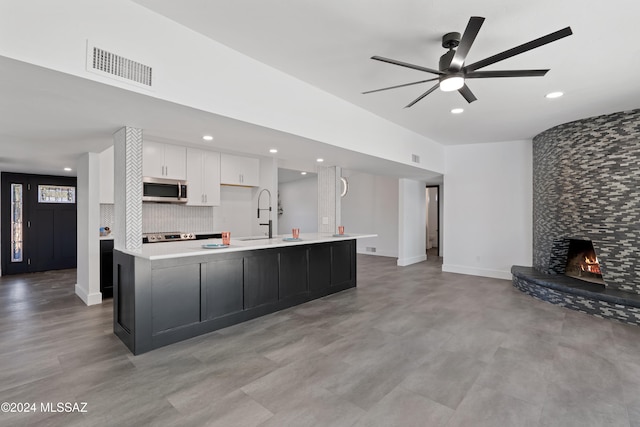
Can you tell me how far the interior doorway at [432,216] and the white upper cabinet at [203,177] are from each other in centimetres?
710

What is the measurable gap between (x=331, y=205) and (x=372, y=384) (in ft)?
12.9

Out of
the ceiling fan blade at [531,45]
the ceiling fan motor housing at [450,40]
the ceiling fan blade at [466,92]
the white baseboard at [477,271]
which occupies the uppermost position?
the ceiling fan motor housing at [450,40]

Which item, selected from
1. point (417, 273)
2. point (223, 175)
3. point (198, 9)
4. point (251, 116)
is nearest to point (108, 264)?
point (223, 175)

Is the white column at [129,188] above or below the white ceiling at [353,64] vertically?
below

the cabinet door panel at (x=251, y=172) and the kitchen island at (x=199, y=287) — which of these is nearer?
the kitchen island at (x=199, y=287)

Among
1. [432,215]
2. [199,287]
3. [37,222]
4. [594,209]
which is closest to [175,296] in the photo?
[199,287]

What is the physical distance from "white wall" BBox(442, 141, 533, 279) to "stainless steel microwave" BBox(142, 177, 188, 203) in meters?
5.69

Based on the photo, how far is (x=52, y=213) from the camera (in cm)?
718

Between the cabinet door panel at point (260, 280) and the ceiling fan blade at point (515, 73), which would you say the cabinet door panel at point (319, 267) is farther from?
the ceiling fan blade at point (515, 73)

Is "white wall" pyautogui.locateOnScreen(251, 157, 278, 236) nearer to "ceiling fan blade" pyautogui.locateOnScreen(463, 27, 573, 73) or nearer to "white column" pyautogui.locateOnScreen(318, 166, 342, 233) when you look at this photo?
"white column" pyautogui.locateOnScreen(318, 166, 342, 233)

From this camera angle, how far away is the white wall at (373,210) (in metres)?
9.35

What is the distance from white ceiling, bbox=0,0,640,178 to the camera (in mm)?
2219

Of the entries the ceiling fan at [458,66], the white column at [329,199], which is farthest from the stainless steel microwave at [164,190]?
the ceiling fan at [458,66]

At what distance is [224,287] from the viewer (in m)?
3.56
